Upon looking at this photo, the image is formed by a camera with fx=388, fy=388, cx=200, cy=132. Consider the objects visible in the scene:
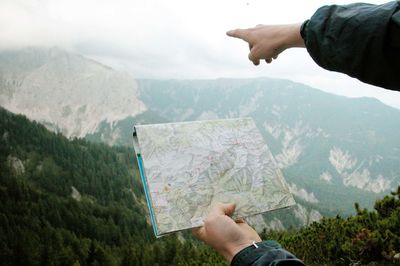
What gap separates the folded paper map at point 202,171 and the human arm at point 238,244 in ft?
1.69

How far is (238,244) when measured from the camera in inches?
95.9

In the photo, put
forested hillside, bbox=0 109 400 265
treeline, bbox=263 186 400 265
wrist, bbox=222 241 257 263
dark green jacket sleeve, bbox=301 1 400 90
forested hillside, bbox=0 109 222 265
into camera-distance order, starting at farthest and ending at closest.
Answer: forested hillside, bbox=0 109 222 265, forested hillside, bbox=0 109 400 265, treeline, bbox=263 186 400 265, wrist, bbox=222 241 257 263, dark green jacket sleeve, bbox=301 1 400 90

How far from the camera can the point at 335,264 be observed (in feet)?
23.1

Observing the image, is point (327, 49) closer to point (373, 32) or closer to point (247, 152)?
point (373, 32)

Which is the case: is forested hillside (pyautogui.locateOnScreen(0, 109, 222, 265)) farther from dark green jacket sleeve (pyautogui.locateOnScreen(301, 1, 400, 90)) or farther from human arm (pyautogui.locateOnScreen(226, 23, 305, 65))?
dark green jacket sleeve (pyautogui.locateOnScreen(301, 1, 400, 90))

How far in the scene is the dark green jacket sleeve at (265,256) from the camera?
1.90m

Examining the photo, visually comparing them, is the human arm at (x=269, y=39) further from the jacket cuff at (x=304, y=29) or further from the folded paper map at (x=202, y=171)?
the folded paper map at (x=202, y=171)

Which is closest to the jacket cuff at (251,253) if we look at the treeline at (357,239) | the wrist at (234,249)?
the wrist at (234,249)

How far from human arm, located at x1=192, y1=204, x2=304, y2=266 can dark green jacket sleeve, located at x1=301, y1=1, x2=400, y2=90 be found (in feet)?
3.12

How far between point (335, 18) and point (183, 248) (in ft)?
236

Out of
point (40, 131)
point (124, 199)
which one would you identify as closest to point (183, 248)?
point (124, 199)

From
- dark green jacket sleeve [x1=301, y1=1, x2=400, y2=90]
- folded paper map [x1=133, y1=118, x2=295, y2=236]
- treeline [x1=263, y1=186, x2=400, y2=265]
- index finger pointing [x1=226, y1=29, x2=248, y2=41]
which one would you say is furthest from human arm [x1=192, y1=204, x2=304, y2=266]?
treeline [x1=263, y1=186, x2=400, y2=265]

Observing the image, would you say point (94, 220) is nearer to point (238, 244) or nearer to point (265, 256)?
point (238, 244)

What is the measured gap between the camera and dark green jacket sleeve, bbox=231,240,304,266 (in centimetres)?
190
